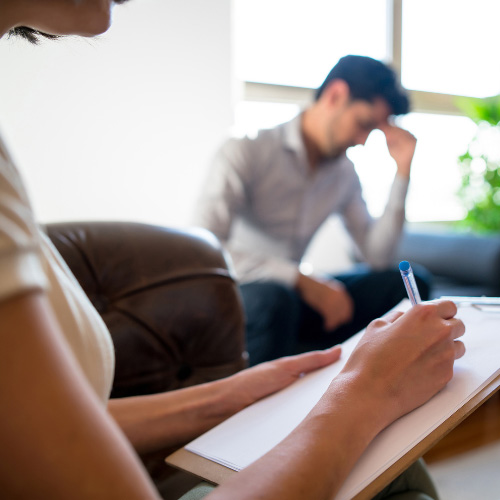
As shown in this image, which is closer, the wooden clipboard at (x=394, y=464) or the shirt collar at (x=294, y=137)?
the wooden clipboard at (x=394, y=464)

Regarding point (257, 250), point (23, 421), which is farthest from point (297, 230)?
point (23, 421)

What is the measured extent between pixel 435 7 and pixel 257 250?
2.40 meters

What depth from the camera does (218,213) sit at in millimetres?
1691

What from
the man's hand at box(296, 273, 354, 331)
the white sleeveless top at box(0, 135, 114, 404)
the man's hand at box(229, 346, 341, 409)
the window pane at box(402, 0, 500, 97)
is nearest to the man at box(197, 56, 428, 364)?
the man's hand at box(296, 273, 354, 331)

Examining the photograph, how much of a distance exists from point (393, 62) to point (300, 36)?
27.8 inches

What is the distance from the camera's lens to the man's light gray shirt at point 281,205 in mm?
1691

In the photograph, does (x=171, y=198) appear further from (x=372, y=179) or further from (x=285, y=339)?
(x=372, y=179)

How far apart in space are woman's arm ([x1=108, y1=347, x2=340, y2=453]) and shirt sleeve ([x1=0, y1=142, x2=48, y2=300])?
402mm

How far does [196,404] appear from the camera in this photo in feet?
2.23

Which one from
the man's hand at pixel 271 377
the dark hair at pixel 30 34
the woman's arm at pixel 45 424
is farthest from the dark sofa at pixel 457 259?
the woman's arm at pixel 45 424

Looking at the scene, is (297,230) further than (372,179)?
No

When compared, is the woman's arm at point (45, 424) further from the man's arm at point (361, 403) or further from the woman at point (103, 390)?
the man's arm at point (361, 403)

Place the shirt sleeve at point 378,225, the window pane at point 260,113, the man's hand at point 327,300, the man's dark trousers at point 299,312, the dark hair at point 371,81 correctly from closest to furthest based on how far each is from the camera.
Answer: the man's dark trousers at point 299,312, the man's hand at point 327,300, the dark hair at point 371,81, the shirt sleeve at point 378,225, the window pane at point 260,113

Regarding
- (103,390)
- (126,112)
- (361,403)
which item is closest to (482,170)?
(126,112)
